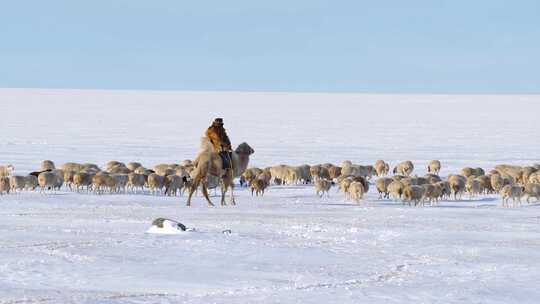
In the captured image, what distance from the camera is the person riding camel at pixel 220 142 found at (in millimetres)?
20516

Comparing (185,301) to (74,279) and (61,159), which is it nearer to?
(74,279)

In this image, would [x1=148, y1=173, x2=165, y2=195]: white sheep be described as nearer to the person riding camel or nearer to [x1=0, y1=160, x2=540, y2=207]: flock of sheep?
[x1=0, y1=160, x2=540, y2=207]: flock of sheep

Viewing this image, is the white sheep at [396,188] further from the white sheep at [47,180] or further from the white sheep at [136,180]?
the white sheep at [47,180]

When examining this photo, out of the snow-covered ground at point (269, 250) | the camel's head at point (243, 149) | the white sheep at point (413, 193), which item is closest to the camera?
the snow-covered ground at point (269, 250)

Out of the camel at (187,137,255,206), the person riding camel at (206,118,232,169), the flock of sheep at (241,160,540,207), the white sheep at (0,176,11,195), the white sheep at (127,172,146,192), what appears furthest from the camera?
the white sheep at (127,172,146,192)

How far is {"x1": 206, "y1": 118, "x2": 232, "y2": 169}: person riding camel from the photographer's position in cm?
2052

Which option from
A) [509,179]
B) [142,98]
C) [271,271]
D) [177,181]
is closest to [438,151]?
[509,179]

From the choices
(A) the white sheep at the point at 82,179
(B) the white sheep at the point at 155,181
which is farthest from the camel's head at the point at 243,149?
(A) the white sheep at the point at 82,179

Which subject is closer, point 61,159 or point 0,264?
point 0,264

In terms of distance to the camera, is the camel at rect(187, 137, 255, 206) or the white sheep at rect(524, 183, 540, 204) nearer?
the camel at rect(187, 137, 255, 206)

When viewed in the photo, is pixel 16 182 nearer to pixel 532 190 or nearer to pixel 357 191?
pixel 357 191

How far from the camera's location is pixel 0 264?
1081 centimetres

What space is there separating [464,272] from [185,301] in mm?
3615

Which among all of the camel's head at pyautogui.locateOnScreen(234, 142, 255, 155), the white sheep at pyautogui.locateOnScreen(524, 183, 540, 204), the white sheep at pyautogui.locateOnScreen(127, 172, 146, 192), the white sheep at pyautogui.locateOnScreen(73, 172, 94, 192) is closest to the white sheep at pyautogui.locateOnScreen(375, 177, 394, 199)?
the white sheep at pyautogui.locateOnScreen(524, 183, 540, 204)
